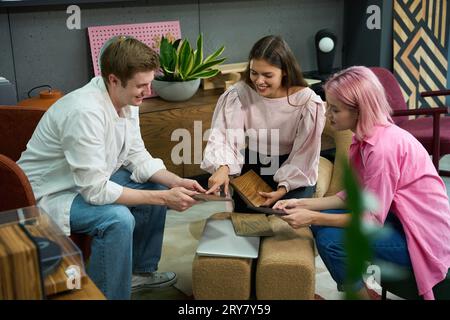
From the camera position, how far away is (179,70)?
145 inches

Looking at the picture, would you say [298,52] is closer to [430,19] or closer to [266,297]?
[430,19]

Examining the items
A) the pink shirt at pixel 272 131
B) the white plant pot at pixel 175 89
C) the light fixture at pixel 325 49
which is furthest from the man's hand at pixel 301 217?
the light fixture at pixel 325 49

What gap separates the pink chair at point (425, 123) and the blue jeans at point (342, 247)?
1471 millimetres

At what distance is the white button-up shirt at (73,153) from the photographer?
86.7 inches

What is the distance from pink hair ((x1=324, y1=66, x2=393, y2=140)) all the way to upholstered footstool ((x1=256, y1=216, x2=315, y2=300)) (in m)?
0.50

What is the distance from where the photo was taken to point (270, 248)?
235 cm

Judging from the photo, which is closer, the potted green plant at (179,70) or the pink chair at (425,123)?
the pink chair at (425,123)

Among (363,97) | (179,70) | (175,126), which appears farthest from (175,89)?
(363,97)

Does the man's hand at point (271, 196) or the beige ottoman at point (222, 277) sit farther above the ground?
the man's hand at point (271, 196)

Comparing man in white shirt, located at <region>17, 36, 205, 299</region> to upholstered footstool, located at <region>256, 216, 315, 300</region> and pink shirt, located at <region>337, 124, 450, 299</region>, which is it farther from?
pink shirt, located at <region>337, 124, 450, 299</region>

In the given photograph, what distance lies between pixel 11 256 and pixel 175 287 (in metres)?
1.66

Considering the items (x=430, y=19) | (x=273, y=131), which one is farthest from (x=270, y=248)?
(x=430, y=19)

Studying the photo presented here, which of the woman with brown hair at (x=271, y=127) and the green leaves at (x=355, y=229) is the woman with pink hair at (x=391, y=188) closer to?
the woman with brown hair at (x=271, y=127)

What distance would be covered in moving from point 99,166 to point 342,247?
90cm
